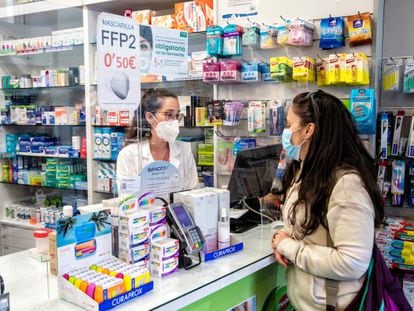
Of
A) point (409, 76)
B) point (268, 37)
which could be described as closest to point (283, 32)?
point (268, 37)

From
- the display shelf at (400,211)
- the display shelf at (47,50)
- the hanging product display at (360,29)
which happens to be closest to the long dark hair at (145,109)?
the hanging product display at (360,29)

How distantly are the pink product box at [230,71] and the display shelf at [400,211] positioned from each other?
1.64 meters

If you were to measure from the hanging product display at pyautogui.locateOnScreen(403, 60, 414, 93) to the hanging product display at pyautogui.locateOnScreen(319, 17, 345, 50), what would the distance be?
1.73 ft

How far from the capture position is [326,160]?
181 centimetres

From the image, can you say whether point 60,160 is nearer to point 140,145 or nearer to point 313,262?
point 140,145

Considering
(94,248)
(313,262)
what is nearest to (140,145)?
(94,248)

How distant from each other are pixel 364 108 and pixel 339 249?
1752mm

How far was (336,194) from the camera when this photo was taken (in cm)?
171

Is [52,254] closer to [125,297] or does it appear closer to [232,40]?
[125,297]

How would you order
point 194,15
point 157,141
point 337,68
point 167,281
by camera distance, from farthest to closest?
point 194,15 < point 337,68 < point 157,141 < point 167,281

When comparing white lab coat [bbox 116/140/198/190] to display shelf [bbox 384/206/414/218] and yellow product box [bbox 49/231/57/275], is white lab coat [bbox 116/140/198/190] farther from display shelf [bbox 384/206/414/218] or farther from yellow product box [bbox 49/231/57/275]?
display shelf [bbox 384/206/414/218]

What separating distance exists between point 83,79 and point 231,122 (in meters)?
1.95

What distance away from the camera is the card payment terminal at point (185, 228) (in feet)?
6.11

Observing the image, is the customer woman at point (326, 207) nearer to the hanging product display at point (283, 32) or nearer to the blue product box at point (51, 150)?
the hanging product display at point (283, 32)
